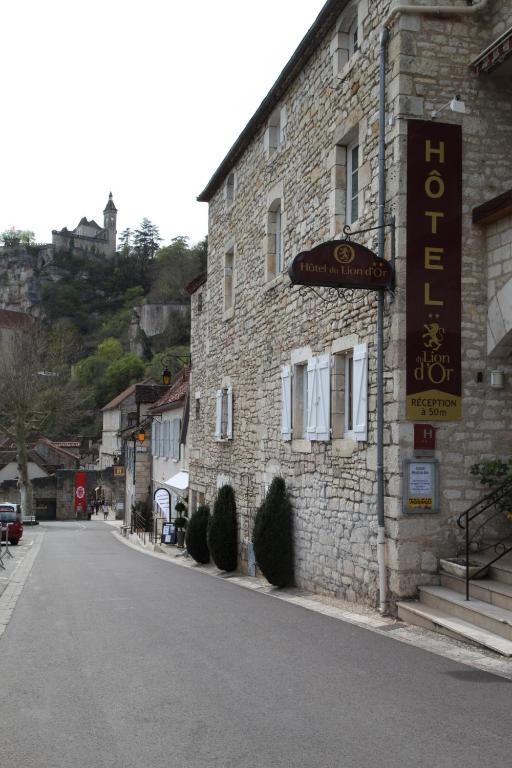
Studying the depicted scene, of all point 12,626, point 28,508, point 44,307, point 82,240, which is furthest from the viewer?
point 82,240

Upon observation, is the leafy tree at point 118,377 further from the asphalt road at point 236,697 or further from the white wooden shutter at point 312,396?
the asphalt road at point 236,697

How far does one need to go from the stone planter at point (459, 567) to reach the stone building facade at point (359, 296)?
0.14 metres

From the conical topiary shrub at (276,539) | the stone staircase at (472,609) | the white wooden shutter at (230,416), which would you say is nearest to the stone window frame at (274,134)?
the white wooden shutter at (230,416)

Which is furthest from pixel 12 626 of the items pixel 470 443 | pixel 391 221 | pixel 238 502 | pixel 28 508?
pixel 28 508

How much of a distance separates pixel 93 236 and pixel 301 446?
4678 inches

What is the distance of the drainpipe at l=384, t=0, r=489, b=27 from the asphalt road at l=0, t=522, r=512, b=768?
6640 mm

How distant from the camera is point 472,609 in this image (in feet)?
23.7

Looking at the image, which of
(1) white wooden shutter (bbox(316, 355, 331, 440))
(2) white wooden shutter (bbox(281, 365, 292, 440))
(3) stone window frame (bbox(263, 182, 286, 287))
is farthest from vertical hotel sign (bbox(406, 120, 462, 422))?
(3) stone window frame (bbox(263, 182, 286, 287))

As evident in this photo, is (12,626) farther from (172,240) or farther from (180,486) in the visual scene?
(172,240)

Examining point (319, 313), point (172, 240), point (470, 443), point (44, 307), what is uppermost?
point (172, 240)

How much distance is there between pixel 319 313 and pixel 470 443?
10.9 ft

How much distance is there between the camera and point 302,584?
11656 mm

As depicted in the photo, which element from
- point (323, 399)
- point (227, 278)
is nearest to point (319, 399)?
point (323, 399)

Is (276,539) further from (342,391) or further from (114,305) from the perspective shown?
(114,305)
